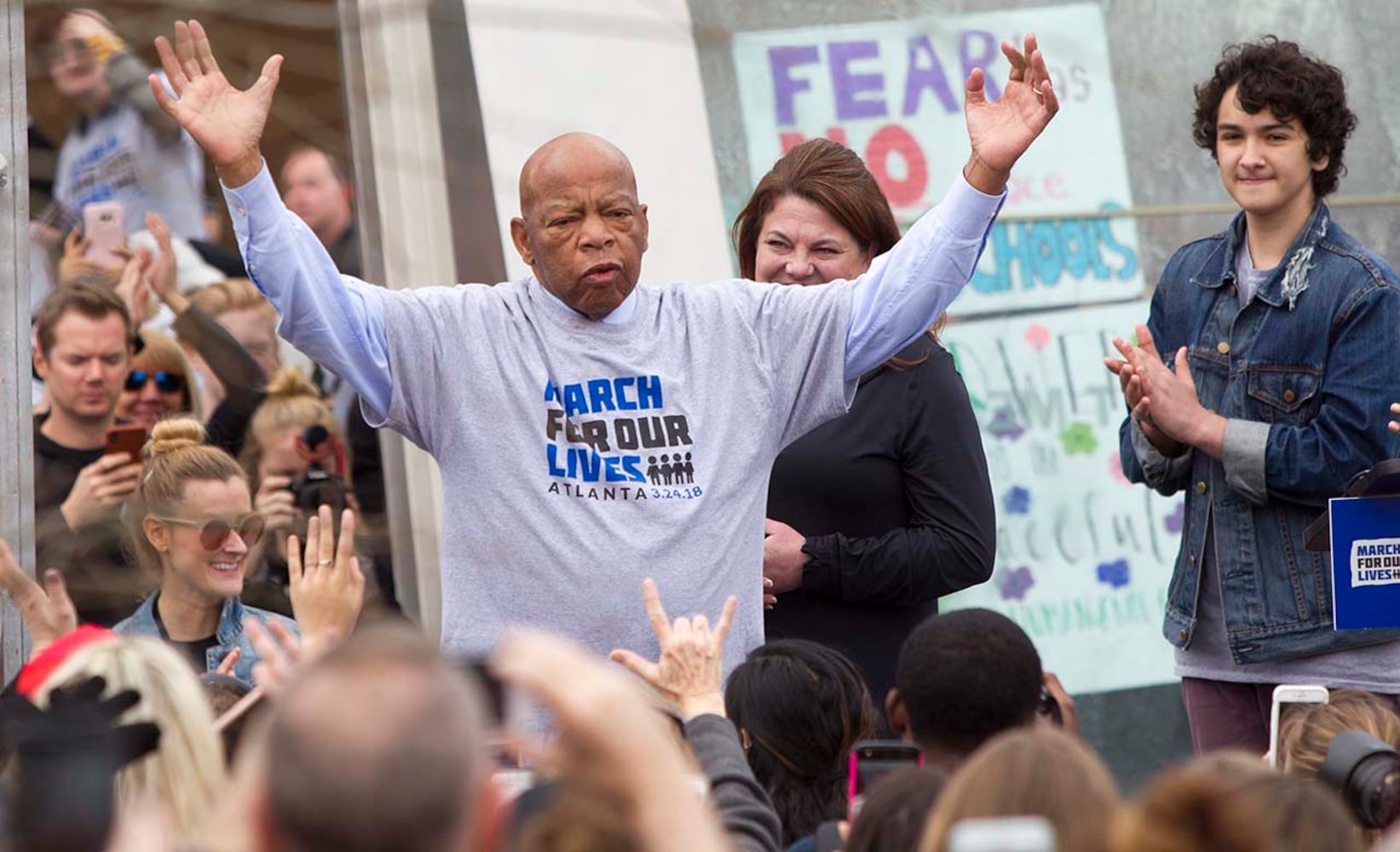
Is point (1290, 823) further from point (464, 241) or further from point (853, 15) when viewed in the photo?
point (853, 15)

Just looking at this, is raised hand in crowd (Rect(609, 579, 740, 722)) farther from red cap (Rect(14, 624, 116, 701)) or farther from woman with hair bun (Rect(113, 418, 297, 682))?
woman with hair bun (Rect(113, 418, 297, 682))

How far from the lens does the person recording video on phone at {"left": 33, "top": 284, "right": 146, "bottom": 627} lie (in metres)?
4.43

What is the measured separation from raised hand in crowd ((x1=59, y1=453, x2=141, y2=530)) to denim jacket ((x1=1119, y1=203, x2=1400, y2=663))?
2.25 meters

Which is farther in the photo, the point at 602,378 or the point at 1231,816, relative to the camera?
the point at 602,378

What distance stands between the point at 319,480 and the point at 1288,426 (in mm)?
2430

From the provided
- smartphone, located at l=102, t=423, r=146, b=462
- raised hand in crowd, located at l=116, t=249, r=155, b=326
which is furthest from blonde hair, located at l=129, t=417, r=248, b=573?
raised hand in crowd, located at l=116, t=249, r=155, b=326

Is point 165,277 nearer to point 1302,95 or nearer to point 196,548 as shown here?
point 196,548

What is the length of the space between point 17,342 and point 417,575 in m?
1.35

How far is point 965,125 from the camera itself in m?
5.34

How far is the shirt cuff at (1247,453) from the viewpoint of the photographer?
3.63 meters

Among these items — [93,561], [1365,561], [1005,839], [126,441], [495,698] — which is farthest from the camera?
[126,441]

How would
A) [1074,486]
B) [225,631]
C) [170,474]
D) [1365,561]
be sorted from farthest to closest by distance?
[1074,486] → [170,474] → [225,631] → [1365,561]

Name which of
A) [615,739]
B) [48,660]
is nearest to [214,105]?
[48,660]

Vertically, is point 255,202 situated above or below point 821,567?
above
